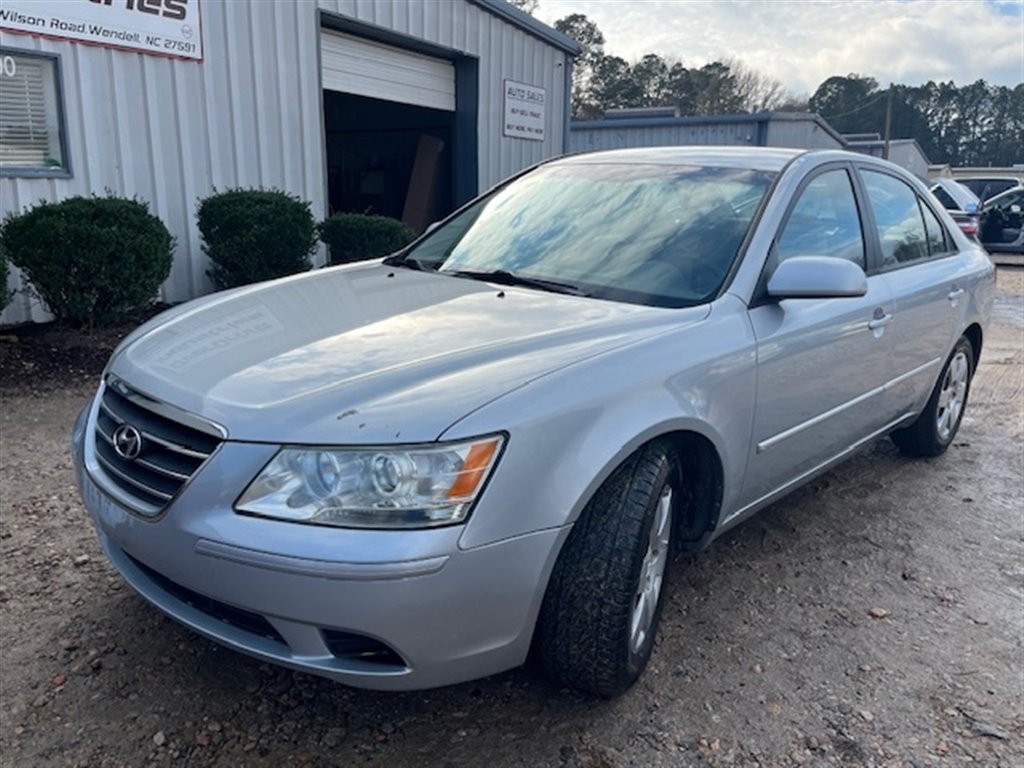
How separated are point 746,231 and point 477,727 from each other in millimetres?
1923

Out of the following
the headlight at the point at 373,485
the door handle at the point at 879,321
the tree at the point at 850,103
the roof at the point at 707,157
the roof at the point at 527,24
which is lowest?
the headlight at the point at 373,485

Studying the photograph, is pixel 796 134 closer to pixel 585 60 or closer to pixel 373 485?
pixel 373 485

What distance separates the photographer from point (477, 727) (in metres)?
2.33

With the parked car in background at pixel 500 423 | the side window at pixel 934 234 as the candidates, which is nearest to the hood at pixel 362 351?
the parked car in background at pixel 500 423

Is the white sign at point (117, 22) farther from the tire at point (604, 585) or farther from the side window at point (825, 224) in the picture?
the tire at point (604, 585)

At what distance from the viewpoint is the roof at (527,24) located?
37.0 feet

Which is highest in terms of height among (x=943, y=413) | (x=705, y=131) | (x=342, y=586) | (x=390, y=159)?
(x=705, y=131)

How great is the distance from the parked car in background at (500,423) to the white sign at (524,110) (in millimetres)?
9300

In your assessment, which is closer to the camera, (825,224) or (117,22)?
(825,224)

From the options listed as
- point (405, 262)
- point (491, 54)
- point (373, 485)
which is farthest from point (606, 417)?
point (491, 54)

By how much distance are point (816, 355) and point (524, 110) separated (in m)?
10.4

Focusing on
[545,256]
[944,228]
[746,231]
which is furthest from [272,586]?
[944,228]

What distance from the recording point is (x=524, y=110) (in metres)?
12.7

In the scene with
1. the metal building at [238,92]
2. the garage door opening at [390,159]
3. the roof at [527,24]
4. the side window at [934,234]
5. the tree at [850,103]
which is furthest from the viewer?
the tree at [850,103]
